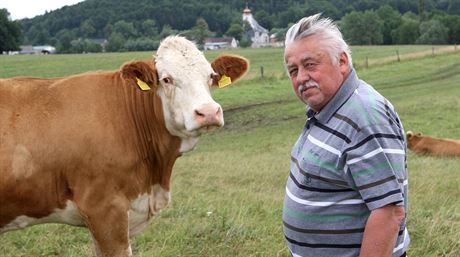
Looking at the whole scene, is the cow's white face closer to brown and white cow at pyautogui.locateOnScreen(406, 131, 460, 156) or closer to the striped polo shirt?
the striped polo shirt

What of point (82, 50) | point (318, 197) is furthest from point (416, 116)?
point (82, 50)

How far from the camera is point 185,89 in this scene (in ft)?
14.8

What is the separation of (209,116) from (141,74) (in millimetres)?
697

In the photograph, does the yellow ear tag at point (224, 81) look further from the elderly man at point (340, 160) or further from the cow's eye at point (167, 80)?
the elderly man at point (340, 160)

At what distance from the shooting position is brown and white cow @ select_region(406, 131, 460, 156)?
39.4 feet

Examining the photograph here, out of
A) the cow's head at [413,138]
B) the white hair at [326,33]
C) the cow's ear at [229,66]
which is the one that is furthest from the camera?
the cow's head at [413,138]

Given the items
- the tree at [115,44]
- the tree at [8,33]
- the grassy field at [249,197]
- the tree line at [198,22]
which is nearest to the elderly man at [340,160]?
the grassy field at [249,197]

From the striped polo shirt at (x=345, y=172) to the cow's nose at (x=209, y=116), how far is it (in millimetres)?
1521

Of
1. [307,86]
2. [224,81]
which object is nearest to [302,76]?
[307,86]

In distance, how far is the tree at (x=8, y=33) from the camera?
249 ft

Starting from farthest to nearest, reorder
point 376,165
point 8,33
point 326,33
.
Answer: point 8,33, point 326,33, point 376,165

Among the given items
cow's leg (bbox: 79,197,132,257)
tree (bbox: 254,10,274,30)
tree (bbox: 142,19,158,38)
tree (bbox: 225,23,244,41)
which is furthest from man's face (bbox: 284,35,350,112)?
tree (bbox: 254,10,274,30)

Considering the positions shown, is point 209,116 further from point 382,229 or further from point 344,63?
point 382,229

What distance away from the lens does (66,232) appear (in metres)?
5.56
